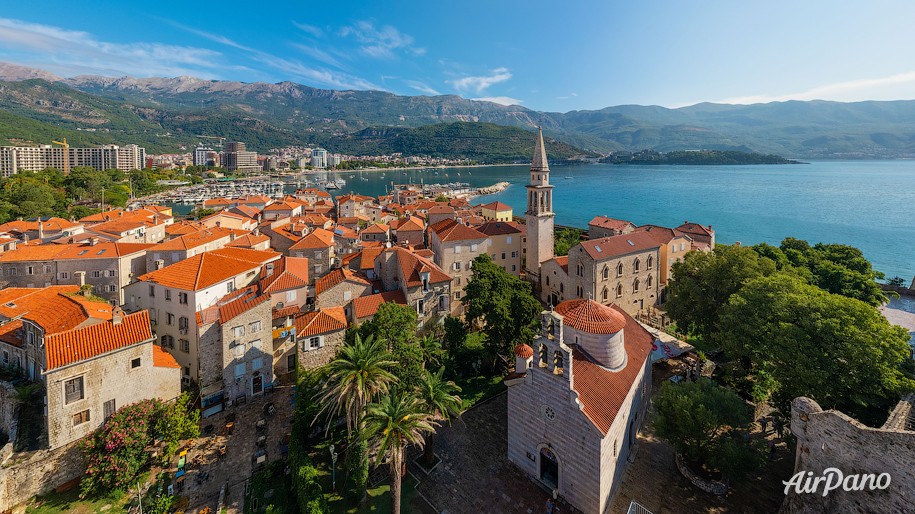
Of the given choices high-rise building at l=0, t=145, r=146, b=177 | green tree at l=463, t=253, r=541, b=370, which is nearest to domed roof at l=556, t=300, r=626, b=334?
green tree at l=463, t=253, r=541, b=370

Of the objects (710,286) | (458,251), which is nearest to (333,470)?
(458,251)

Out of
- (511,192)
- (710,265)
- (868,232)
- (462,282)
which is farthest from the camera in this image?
(511,192)

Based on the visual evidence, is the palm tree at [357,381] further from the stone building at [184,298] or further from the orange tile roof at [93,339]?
the orange tile roof at [93,339]

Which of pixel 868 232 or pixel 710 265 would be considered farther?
pixel 868 232

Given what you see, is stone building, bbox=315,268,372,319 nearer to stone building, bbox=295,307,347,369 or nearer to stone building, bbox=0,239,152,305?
stone building, bbox=295,307,347,369

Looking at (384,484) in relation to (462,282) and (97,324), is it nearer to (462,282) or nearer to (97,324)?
(97,324)

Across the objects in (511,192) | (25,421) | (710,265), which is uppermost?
(511,192)

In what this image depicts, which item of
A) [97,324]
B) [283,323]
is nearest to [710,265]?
[283,323]
